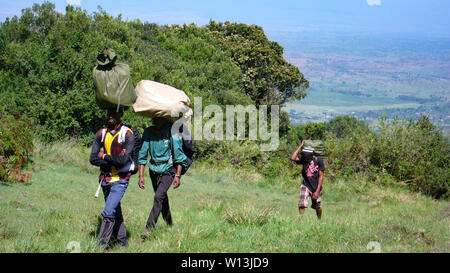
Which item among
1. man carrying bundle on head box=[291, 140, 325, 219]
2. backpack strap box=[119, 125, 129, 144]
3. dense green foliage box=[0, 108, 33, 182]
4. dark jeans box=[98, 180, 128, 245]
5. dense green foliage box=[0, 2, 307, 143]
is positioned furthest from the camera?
dense green foliage box=[0, 2, 307, 143]

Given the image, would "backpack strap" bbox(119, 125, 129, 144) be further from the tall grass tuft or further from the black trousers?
the tall grass tuft

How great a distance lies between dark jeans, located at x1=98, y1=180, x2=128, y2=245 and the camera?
5340 mm

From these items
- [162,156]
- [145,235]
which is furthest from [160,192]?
[145,235]

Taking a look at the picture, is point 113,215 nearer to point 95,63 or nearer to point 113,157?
point 113,157

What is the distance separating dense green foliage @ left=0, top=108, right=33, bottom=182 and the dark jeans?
6.09m

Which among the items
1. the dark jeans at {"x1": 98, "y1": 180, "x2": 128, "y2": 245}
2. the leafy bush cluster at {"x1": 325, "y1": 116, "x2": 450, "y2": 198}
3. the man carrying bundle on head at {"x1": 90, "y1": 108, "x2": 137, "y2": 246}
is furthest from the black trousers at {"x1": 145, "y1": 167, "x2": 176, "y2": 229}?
the leafy bush cluster at {"x1": 325, "y1": 116, "x2": 450, "y2": 198}

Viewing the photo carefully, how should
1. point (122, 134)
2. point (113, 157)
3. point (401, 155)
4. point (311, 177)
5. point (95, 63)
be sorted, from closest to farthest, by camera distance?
point (113, 157) < point (122, 134) < point (311, 177) < point (401, 155) < point (95, 63)

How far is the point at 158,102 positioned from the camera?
577 centimetres

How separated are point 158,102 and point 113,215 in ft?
5.08

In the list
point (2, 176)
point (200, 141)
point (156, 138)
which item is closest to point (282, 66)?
point (200, 141)

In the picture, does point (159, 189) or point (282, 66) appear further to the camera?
point (282, 66)

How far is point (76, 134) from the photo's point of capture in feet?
65.9
